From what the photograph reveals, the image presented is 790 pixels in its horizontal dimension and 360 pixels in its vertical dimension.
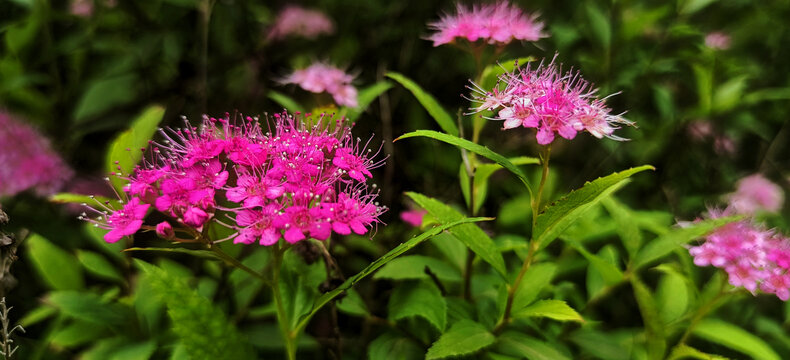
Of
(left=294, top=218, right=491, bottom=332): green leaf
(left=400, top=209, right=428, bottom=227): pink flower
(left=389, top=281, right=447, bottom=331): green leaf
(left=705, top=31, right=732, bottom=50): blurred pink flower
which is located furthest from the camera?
(left=705, top=31, right=732, bottom=50): blurred pink flower

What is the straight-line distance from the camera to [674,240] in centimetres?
109

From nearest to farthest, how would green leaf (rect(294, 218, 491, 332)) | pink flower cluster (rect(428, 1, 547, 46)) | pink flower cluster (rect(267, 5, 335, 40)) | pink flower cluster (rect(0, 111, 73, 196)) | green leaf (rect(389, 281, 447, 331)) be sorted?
1. green leaf (rect(294, 218, 491, 332))
2. green leaf (rect(389, 281, 447, 331))
3. pink flower cluster (rect(428, 1, 547, 46))
4. pink flower cluster (rect(0, 111, 73, 196))
5. pink flower cluster (rect(267, 5, 335, 40))

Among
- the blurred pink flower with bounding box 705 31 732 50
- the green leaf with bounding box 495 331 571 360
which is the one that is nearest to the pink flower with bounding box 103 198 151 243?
the green leaf with bounding box 495 331 571 360

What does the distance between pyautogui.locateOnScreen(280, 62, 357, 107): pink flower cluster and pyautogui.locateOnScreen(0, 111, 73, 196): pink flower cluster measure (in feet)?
2.78

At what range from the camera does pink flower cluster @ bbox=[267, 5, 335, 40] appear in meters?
2.05

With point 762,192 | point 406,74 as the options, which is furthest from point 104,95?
point 762,192

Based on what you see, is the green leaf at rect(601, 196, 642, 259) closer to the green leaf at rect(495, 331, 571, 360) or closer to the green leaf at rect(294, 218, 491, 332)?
the green leaf at rect(495, 331, 571, 360)

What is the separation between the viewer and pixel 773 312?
164 cm

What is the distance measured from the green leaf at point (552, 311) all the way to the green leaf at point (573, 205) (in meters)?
0.10

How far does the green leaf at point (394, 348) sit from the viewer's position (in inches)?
39.1

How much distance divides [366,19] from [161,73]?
0.79 m

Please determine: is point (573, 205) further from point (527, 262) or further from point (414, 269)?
point (414, 269)

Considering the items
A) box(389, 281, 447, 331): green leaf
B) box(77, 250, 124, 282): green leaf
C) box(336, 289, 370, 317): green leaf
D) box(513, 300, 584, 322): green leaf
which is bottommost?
box(77, 250, 124, 282): green leaf

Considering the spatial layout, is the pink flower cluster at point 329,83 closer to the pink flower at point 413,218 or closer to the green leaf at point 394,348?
the pink flower at point 413,218
